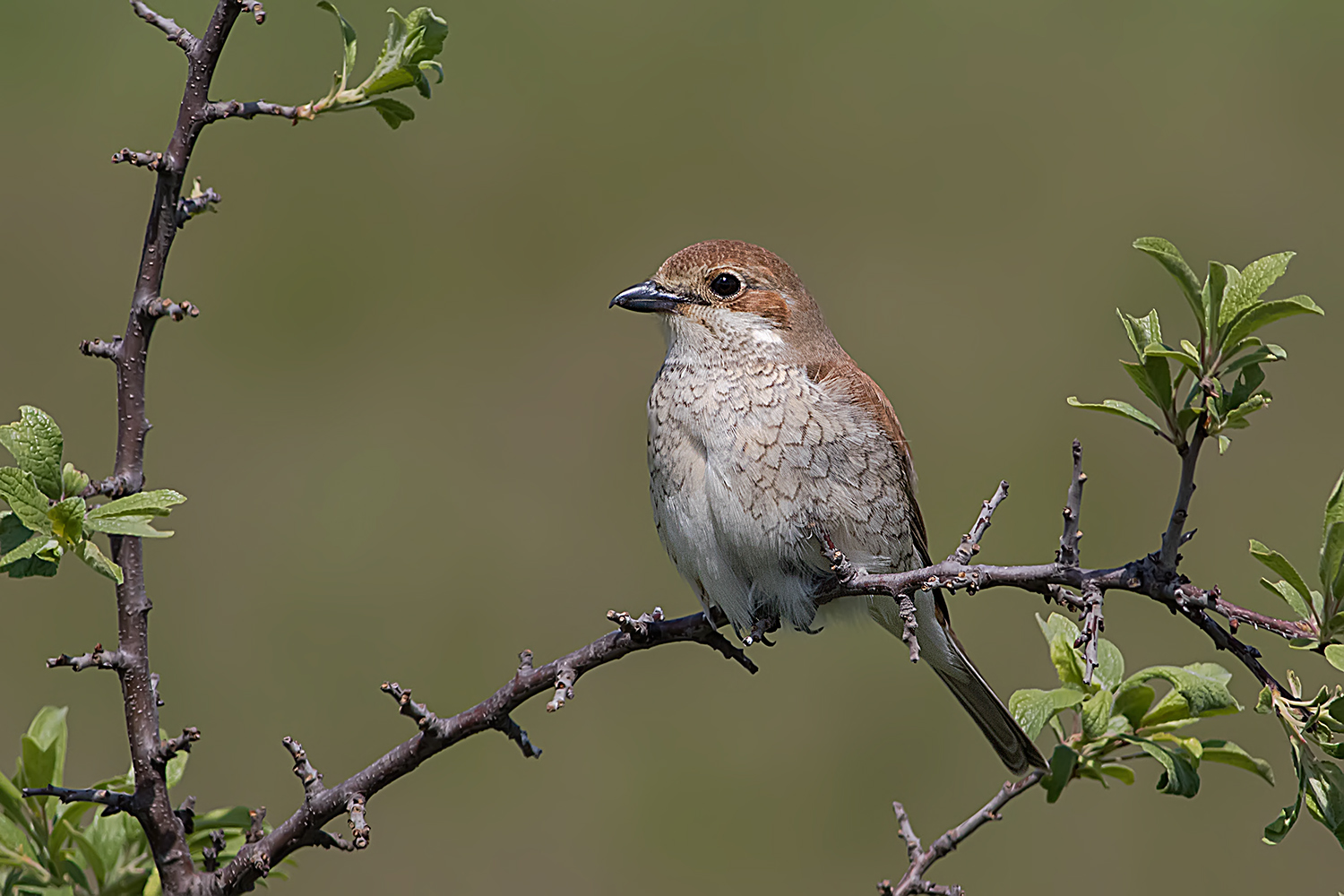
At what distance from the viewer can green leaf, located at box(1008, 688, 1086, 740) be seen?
1649mm

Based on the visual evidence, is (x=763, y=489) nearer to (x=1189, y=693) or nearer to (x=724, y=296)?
(x=724, y=296)

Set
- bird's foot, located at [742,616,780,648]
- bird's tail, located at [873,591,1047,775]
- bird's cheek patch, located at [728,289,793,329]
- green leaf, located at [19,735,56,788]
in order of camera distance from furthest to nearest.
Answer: bird's cheek patch, located at [728,289,793,329], bird's tail, located at [873,591,1047,775], bird's foot, located at [742,616,780,648], green leaf, located at [19,735,56,788]

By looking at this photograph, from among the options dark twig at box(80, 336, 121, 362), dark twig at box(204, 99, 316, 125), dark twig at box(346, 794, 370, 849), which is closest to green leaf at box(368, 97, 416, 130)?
dark twig at box(204, 99, 316, 125)

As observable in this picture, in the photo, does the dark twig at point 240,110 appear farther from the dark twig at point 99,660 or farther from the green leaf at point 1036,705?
the green leaf at point 1036,705

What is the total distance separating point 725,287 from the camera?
344 cm

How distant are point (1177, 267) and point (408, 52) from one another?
3.90ft

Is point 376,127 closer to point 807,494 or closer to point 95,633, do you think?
point 95,633

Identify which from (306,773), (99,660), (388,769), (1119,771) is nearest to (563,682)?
(388,769)

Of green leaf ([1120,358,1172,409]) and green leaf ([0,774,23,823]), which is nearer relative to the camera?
green leaf ([1120,358,1172,409])

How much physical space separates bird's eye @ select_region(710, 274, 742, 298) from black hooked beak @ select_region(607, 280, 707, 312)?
0.19ft

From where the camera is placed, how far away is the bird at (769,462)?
2922 millimetres

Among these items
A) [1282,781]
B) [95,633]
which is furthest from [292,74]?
[1282,781]

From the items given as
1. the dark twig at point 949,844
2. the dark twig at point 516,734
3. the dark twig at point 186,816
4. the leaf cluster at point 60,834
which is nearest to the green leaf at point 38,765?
the leaf cluster at point 60,834

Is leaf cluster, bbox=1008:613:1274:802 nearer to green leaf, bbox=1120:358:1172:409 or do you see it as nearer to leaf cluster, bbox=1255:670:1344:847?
leaf cluster, bbox=1255:670:1344:847
